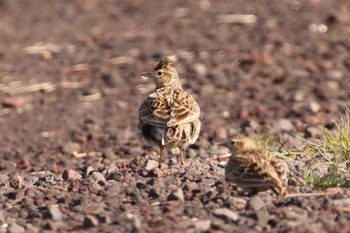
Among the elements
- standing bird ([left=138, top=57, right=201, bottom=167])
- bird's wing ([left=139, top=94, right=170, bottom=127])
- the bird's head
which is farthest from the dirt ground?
the bird's head

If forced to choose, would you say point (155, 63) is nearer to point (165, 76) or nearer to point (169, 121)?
point (165, 76)

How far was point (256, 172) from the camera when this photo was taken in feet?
24.8

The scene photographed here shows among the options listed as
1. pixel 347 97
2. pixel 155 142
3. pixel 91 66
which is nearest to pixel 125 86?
pixel 91 66

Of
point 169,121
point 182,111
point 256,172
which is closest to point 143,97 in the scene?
point 182,111

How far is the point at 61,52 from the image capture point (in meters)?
17.8

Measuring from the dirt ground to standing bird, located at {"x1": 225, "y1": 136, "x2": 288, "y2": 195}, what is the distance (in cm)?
12

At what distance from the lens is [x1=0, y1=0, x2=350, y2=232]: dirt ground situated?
7.54 meters

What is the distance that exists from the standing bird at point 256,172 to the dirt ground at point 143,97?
12cm

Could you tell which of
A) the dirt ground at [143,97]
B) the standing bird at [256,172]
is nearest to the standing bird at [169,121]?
the dirt ground at [143,97]

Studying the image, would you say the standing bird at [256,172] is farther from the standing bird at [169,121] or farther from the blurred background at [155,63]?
the blurred background at [155,63]

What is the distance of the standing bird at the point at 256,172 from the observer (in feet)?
24.7

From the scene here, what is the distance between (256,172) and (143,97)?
315 inches

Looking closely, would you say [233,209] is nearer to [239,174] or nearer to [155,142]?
[239,174]

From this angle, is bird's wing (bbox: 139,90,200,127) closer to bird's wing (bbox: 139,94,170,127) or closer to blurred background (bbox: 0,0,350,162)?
bird's wing (bbox: 139,94,170,127)
